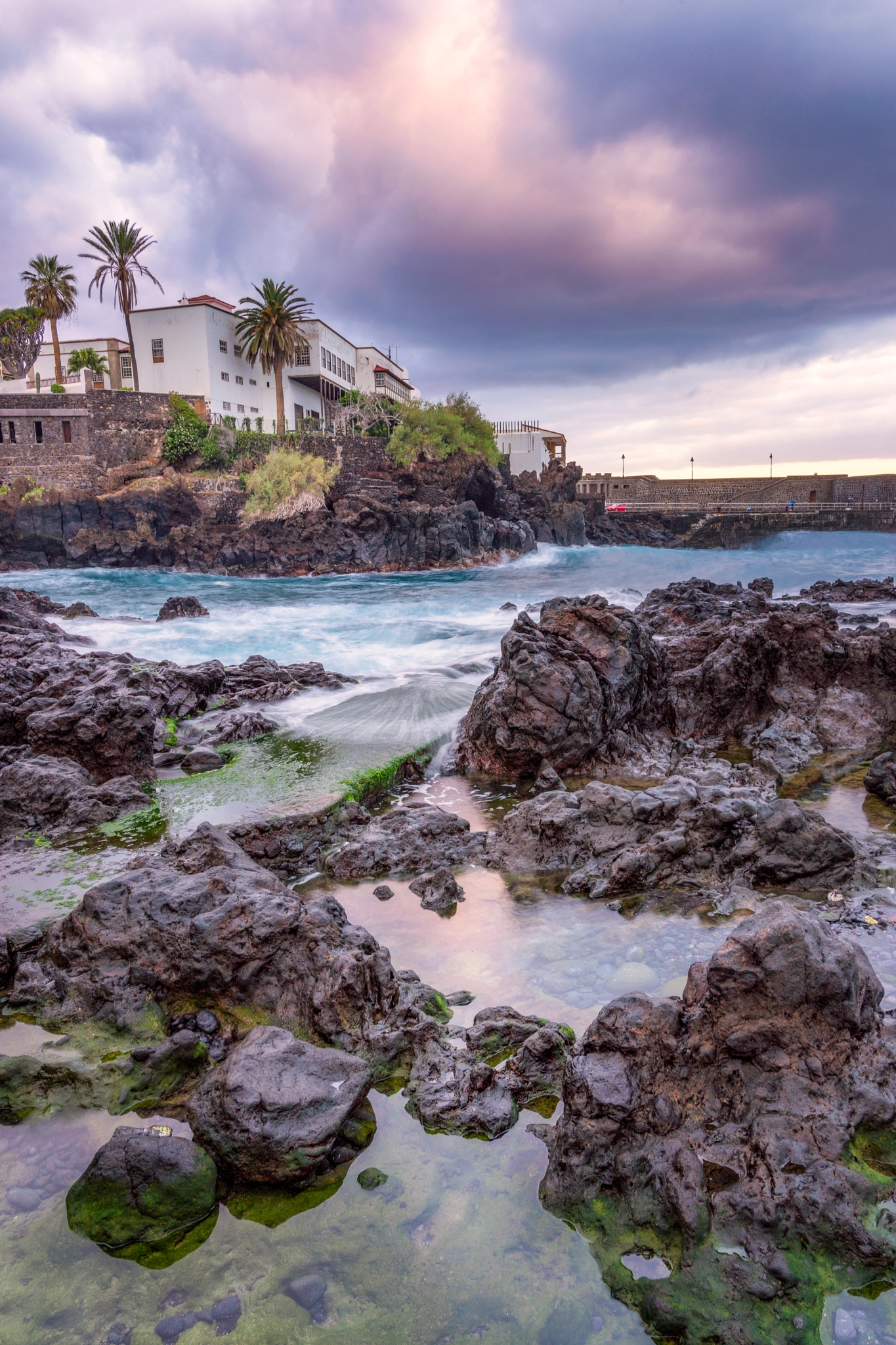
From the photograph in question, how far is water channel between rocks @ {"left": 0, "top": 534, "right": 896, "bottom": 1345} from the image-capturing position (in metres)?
2.11

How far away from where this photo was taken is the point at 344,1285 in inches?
87.0

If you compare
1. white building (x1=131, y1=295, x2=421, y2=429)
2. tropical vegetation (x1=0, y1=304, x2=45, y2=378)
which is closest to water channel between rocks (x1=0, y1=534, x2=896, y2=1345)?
white building (x1=131, y1=295, x2=421, y2=429)

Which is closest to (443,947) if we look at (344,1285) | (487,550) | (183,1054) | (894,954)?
(183,1054)

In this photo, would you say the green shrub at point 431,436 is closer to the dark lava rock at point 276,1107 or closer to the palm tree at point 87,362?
the palm tree at point 87,362

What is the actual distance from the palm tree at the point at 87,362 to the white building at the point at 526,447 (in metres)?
31.2

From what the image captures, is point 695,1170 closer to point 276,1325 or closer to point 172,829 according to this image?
point 276,1325

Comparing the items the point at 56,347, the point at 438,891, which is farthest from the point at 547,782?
the point at 56,347

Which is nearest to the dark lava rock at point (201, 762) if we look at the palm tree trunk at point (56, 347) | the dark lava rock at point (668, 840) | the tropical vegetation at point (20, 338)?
the dark lava rock at point (668, 840)

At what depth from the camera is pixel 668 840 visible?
481cm

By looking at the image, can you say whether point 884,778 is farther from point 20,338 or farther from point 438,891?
point 20,338

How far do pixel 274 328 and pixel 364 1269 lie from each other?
160 ft

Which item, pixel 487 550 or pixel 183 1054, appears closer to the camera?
pixel 183 1054

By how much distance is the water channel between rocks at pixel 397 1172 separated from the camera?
6.91 feet

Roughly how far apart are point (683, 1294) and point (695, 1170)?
32cm
